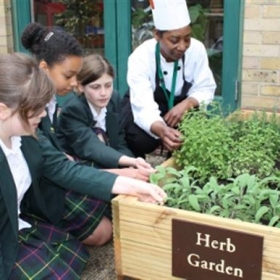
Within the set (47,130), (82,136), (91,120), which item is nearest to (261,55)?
(91,120)

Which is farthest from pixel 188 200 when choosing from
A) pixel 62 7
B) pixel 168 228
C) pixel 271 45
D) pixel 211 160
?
pixel 62 7

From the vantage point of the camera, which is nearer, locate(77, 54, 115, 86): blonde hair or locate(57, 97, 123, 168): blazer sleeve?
locate(57, 97, 123, 168): blazer sleeve

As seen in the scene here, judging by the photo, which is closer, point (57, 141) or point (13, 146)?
point (13, 146)

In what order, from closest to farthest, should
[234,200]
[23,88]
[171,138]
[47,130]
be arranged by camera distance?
[234,200]
[23,88]
[171,138]
[47,130]

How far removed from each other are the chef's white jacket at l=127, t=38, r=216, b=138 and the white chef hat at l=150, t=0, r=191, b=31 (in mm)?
214

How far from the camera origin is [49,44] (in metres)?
2.54

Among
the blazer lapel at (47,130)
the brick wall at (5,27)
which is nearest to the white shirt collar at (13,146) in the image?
the blazer lapel at (47,130)

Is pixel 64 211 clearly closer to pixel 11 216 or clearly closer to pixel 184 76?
pixel 11 216

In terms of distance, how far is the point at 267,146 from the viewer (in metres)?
2.18

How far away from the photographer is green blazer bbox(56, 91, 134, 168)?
8.56ft

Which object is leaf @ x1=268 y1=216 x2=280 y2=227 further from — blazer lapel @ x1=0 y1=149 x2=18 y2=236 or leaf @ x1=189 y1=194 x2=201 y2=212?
blazer lapel @ x1=0 y1=149 x2=18 y2=236

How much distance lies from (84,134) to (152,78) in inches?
20.9

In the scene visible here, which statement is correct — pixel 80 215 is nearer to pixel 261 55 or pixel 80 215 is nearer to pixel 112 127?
pixel 112 127

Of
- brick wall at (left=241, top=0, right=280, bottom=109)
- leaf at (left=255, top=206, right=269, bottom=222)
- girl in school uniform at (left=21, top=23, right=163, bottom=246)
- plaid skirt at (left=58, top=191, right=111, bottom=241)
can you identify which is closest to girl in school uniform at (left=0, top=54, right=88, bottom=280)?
girl in school uniform at (left=21, top=23, right=163, bottom=246)
